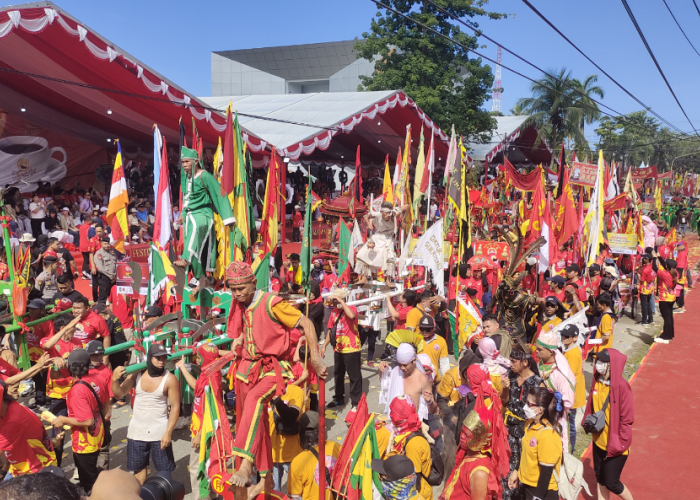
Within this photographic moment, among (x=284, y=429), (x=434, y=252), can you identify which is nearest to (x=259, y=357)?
(x=284, y=429)

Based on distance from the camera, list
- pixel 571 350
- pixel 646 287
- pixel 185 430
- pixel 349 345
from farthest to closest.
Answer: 1. pixel 646 287
2. pixel 349 345
3. pixel 185 430
4. pixel 571 350

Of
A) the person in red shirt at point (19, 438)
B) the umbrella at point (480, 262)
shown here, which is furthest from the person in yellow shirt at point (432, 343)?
the umbrella at point (480, 262)

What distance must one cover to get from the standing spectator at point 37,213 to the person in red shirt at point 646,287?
1504 centimetres

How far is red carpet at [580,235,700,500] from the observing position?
18.7 feet

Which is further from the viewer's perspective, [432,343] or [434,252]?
[434,252]

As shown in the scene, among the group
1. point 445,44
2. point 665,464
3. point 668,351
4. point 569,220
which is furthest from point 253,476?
point 445,44

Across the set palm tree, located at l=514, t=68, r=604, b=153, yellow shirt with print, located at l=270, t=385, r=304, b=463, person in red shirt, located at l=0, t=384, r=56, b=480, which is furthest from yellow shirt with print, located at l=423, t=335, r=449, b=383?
palm tree, located at l=514, t=68, r=604, b=153

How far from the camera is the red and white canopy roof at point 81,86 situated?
988 cm

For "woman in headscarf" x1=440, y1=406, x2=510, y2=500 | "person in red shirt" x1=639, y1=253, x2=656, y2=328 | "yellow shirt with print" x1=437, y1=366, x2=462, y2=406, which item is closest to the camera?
"woman in headscarf" x1=440, y1=406, x2=510, y2=500

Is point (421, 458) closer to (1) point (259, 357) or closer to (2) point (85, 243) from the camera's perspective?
(1) point (259, 357)

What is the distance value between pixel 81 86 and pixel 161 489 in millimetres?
12345

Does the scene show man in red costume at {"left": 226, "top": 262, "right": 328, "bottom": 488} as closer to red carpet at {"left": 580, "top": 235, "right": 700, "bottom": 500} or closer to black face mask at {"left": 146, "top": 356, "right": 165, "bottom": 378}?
black face mask at {"left": 146, "top": 356, "right": 165, "bottom": 378}

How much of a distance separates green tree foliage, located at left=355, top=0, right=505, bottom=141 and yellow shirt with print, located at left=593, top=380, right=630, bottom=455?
23.3m

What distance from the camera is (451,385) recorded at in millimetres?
5273
